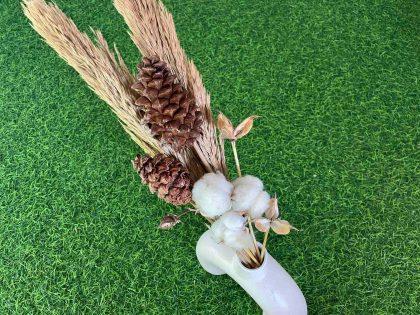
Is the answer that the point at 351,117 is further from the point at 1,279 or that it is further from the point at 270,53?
the point at 1,279

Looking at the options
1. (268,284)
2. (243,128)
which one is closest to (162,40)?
(243,128)

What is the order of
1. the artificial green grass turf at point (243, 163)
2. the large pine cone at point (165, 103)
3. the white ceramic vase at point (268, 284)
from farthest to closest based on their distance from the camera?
the artificial green grass turf at point (243, 163), the white ceramic vase at point (268, 284), the large pine cone at point (165, 103)

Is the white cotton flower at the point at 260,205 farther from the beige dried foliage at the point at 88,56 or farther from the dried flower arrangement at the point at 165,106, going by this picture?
the beige dried foliage at the point at 88,56

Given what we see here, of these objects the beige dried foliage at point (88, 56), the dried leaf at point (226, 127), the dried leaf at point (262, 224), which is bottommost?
the dried leaf at point (262, 224)

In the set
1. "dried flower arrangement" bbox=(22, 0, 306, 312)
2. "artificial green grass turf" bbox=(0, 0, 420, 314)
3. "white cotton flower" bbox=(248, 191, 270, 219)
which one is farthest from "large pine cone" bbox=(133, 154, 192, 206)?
"artificial green grass turf" bbox=(0, 0, 420, 314)

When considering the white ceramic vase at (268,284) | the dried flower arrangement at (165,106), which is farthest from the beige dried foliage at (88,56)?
the white ceramic vase at (268,284)
